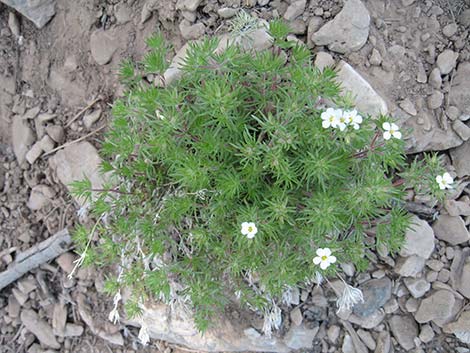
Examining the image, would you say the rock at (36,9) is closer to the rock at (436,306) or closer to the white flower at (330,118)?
the white flower at (330,118)

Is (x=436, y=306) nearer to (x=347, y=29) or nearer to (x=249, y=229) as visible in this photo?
(x=249, y=229)

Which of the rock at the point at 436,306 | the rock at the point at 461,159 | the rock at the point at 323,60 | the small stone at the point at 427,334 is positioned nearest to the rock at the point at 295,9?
the rock at the point at 323,60

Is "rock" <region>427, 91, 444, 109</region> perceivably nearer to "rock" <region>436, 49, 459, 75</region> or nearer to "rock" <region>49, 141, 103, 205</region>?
"rock" <region>436, 49, 459, 75</region>

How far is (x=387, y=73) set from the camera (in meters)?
4.05

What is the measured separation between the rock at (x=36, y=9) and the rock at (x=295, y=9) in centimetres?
206

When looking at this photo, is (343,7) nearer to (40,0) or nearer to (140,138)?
(140,138)

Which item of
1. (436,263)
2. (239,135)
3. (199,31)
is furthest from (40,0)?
(436,263)

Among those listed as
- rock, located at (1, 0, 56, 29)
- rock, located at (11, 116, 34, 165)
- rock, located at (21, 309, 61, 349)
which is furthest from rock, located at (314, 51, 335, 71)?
rock, located at (21, 309, 61, 349)

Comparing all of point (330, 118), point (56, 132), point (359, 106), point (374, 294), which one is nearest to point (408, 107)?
point (359, 106)

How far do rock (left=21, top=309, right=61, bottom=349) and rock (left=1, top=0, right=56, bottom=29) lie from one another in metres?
2.48

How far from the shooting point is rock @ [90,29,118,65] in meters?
4.46

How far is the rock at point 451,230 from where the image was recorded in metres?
4.05

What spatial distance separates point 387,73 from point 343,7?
585 mm

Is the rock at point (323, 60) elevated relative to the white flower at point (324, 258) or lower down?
elevated
